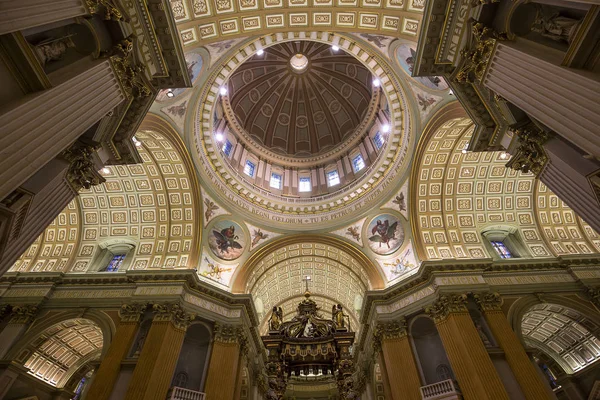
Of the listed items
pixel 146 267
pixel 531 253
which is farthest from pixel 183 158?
pixel 531 253

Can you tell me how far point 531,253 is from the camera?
63.7 ft

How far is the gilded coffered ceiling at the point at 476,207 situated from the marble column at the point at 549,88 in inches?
447

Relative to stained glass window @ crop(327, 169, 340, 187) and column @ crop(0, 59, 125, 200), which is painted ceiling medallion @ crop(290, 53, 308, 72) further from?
column @ crop(0, 59, 125, 200)

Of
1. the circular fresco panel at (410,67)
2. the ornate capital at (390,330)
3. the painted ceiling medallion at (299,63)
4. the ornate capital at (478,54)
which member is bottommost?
the ornate capital at (390,330)

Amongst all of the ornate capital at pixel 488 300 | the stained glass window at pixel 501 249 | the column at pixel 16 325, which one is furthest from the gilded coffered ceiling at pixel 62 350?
the stained glass window at pixel 501 249

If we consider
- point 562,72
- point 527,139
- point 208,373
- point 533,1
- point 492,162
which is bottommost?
point 208,373

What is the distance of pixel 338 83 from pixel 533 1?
26.3m

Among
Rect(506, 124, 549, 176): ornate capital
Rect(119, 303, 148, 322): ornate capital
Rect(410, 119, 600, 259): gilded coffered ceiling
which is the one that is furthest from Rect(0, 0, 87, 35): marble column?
Rect(410, 119, 600, 259): gilded coffered ceiling

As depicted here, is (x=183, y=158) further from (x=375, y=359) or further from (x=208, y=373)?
(x=375, y=359)

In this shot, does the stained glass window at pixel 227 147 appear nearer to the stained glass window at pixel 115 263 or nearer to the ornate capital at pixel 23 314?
the stained glass window at pixel 115 263

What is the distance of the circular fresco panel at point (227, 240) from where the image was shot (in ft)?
70.0

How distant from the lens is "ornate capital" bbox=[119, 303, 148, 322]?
16.3 meters

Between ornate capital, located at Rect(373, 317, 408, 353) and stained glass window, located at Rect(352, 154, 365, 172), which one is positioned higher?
stained glass window, located at Rect(352, 154, 365, 172)

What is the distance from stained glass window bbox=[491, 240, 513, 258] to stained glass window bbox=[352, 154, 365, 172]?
10995 mm
